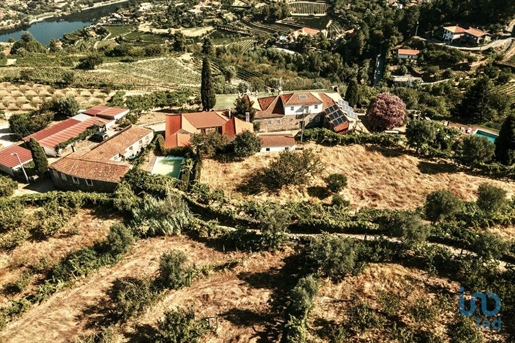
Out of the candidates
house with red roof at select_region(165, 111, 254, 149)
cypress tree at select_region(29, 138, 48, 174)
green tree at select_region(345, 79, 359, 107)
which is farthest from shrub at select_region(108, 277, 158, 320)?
green tree at select_region(345, 79, 359, 107)

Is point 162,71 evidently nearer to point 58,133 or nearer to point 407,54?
point 58,133

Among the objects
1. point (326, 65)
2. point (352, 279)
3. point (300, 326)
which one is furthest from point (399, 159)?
point (326, 65)

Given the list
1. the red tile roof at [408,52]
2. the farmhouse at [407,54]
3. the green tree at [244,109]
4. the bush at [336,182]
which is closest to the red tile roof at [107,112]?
the green tree at [244,109]

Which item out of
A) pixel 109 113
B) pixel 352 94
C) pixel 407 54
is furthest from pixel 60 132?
pixel 407 54

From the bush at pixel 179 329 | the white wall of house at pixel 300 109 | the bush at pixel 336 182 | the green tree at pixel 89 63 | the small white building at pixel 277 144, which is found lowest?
the bush at pixel 179 329

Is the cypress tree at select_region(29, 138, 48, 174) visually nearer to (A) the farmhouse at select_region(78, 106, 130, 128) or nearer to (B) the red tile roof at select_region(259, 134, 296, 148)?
(A) the farmhouse at select_region(78, 106, 130, 128)

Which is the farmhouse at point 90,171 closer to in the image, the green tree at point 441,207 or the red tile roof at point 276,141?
the red tile roof at point 276,141

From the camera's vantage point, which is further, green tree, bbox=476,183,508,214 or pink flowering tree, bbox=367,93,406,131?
pink flowering tree, bbox=367,93,406,131
